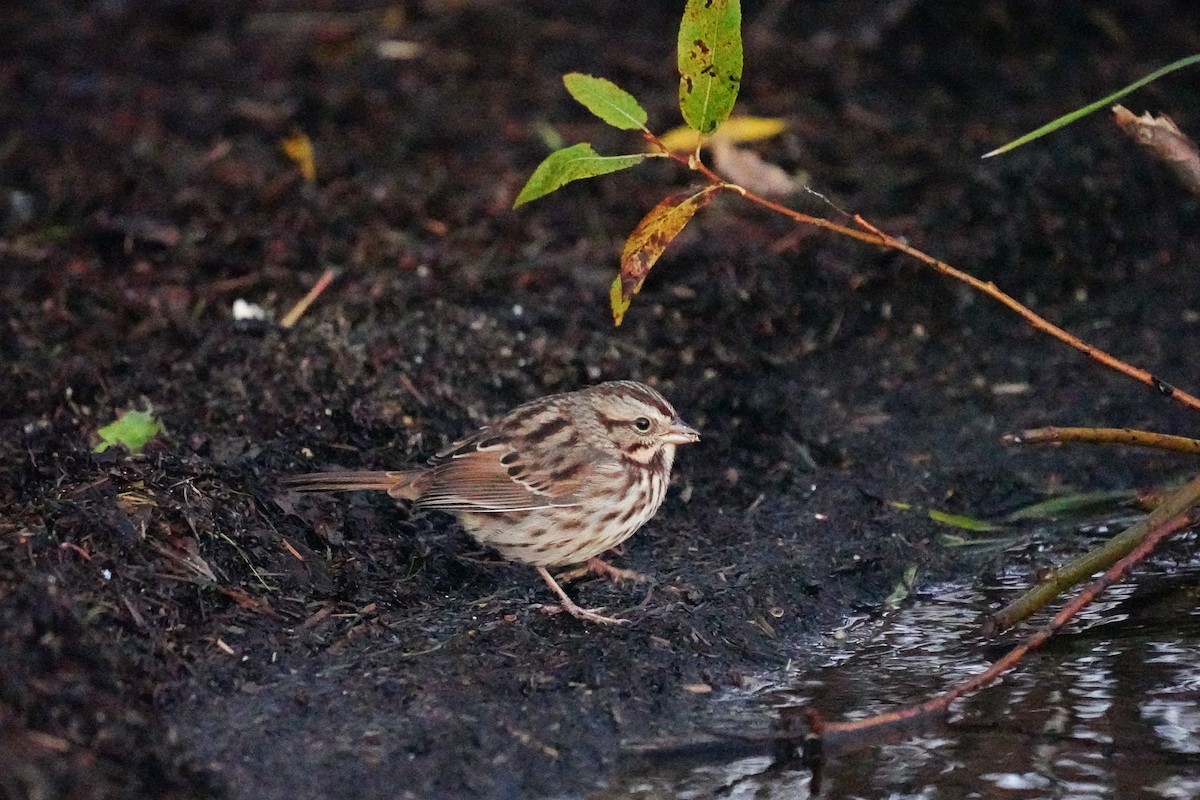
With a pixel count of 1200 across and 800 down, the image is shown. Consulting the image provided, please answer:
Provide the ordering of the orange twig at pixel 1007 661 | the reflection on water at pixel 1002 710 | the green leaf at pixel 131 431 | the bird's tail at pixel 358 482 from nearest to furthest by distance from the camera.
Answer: the reflection on water at pixel 1002 710 < the orange twig at pixel 1007 661 < the bird's tail at pixel 358 482 < the green leaf at pixel 131 431

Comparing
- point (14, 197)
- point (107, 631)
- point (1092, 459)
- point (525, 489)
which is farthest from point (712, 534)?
point (14, 197)

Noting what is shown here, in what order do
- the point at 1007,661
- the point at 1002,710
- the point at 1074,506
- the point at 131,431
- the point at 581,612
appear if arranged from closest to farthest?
the point at 1007,661 → the point at 1002,710 → the point at 581,612 → the point at 131,431 → the point at 1074,506

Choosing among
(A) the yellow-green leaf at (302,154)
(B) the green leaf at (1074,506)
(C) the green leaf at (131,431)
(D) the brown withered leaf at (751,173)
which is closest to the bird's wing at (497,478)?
(C) the green leaf at (131,431)

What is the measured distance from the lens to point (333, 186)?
8.25 meters

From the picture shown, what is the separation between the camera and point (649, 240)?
15.2 ft

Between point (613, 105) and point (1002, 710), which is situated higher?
point (613, 105)

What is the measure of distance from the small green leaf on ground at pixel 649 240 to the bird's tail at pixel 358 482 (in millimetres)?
1194

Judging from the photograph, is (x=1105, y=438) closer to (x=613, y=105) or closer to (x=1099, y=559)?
(x=1099, y=559)

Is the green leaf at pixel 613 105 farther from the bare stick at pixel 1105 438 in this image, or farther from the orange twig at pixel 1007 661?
the orange twig at pixel 1007 661

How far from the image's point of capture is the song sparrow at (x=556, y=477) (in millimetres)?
5441

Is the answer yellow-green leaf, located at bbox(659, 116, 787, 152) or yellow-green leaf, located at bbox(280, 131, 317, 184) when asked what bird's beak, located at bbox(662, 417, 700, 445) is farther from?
yellow-green leaf, located at bbox(280, 131, 317, 184)

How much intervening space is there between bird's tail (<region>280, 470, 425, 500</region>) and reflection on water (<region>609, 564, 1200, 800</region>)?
4.56ft

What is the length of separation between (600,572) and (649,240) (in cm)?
148

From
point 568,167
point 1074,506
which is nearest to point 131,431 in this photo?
point 568,167
